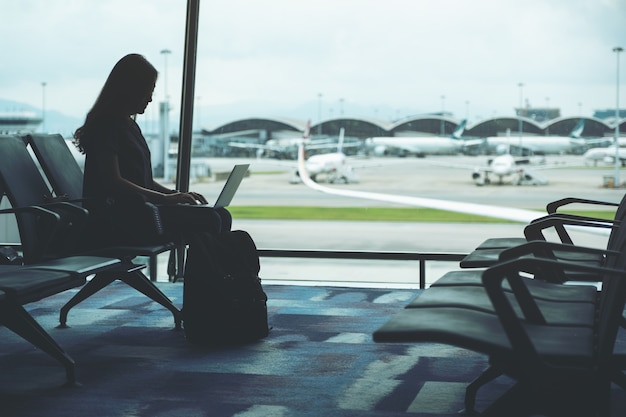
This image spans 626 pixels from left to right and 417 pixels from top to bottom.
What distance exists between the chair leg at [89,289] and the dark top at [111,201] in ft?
1.17

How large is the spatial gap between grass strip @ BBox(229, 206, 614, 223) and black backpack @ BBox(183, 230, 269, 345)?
1750cm

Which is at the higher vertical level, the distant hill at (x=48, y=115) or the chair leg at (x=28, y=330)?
the distant hill at (x=48, y=115)

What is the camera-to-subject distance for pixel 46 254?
11.3ft

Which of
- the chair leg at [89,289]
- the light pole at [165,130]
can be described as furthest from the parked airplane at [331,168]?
the chair leg at [89,289]

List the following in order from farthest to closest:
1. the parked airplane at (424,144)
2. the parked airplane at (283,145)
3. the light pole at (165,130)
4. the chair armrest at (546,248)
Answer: the parked airplane at (283,145) < the parked airplane at (424,144) < the light pole at (165,130) < the chair armrest at (546,248)

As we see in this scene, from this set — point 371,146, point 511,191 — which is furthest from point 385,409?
point 511,191

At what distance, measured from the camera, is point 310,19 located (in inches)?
244

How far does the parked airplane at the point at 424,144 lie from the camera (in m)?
6.95

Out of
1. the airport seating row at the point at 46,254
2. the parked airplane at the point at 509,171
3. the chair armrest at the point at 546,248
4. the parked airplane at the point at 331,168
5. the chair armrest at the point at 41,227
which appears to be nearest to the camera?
the chair armrest at the point at 546,248

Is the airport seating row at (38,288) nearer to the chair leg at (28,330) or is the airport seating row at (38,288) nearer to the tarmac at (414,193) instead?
the chair leg at (28,330)

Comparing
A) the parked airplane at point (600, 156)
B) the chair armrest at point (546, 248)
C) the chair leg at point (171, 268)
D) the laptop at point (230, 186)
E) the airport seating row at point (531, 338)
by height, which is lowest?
the chair leg at point (171, 268)

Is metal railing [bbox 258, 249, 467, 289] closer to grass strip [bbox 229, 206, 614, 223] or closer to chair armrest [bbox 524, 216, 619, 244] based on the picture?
chair armrest [bbox 524, 216, 619, 244]

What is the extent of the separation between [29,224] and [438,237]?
18.4 metres

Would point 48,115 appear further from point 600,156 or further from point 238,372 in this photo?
point 600,156
